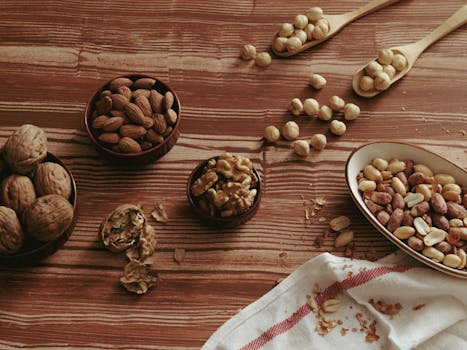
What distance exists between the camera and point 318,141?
1.02 meters

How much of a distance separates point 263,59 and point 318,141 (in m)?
0.20

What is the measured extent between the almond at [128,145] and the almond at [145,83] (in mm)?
101

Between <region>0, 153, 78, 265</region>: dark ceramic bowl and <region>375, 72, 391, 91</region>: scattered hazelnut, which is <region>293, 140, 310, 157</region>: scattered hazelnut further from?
<region>0, 153, 78, 265</region>: dark ceramic bowl

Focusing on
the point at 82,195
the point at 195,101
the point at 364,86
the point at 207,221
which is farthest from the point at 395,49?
the point at 82,195

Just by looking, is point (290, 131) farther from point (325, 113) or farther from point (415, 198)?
point (415, 198)

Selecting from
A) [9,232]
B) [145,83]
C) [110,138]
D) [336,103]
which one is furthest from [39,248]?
[336,103]

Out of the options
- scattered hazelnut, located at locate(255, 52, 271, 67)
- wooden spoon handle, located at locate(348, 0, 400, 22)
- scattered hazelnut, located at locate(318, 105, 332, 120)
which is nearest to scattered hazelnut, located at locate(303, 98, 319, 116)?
scattered hazelnut, located at locate(318, 105, 332, 120)

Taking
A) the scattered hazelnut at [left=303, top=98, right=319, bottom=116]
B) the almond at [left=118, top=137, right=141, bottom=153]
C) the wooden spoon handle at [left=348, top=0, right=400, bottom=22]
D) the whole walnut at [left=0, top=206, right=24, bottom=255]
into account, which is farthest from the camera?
the wooden spoon handle at [left=348, top=0, right=400, bottom=22]

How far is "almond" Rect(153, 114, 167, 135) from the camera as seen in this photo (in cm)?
97

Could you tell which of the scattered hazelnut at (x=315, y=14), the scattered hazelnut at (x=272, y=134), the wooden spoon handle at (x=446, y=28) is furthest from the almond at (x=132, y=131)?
the wooden spoon handle at (x=446, y=28)

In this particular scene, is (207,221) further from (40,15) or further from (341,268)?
(40,15)

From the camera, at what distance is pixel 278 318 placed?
899mm

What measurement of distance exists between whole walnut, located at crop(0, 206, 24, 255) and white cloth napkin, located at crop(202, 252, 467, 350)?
0.31 metres

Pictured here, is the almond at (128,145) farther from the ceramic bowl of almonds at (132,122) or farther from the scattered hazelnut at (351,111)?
the scattered hazelnut at (351,111)
